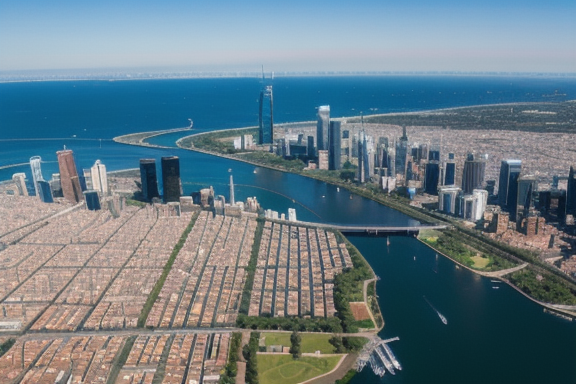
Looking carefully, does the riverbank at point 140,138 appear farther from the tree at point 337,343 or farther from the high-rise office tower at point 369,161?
the tree at point 337,343

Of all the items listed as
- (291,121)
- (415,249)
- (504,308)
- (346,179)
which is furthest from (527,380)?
(291,121)

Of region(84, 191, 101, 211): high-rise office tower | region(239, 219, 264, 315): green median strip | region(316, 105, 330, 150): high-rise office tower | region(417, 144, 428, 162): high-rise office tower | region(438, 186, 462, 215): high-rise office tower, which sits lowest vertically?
region(239, 219, 264, 315): green median strip

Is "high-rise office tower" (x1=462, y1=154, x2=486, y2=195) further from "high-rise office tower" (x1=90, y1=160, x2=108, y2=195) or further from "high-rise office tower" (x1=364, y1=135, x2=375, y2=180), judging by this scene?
"high-rise office tower" (x1=90, y1=160, x2=108, y2=195)

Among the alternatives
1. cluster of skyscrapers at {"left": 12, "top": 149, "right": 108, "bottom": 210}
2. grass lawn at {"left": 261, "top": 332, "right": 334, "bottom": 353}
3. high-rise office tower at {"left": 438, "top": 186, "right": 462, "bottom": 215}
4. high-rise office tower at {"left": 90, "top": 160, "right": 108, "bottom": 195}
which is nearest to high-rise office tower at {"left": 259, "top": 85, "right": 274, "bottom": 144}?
high-rise office tower at {"left": 90, "top": 160, "right": 108, "bottom": 195}

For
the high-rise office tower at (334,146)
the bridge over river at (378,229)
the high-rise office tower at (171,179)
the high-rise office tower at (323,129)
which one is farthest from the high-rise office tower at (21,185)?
the high-rise office tower at (323,129)

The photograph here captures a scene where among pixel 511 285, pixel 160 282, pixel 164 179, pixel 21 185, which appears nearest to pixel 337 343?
pixel 160 282
